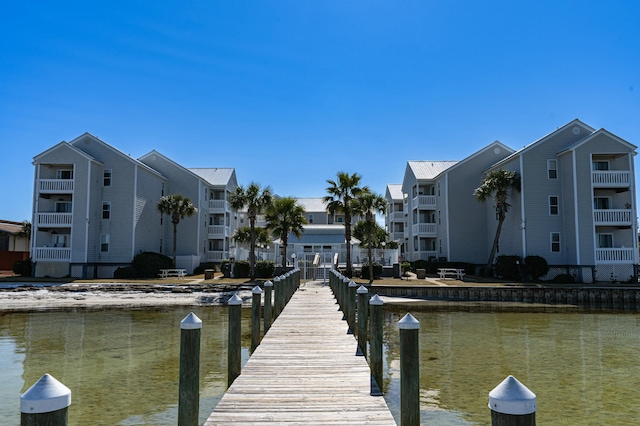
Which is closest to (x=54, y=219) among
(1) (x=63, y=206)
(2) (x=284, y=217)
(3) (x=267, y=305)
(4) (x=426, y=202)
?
(1) (x=63, y=206)

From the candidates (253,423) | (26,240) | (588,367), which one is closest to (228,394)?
(253,423)

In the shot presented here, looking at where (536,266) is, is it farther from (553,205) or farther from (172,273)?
(172,273)

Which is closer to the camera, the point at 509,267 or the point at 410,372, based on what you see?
the point at 410,372

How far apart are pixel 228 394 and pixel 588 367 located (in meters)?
10.8

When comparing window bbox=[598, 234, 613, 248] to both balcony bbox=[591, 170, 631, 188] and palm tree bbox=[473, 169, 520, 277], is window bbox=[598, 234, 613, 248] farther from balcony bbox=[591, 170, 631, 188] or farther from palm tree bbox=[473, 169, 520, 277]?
palm tree bbox=[473, 169, 520, 277]

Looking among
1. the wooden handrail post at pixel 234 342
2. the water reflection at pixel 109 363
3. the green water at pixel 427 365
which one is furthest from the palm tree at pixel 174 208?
the wooden handrail post at pixel 234 342

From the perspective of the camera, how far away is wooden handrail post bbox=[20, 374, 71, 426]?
3.21 metres

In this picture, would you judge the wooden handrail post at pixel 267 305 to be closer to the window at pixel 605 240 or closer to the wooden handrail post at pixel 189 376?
the wooden handrail post at pixel 189 376

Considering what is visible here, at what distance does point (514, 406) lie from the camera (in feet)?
10.2

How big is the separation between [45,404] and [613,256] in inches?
1546

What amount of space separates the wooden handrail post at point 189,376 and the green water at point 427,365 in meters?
3.09

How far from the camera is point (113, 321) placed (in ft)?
73.8

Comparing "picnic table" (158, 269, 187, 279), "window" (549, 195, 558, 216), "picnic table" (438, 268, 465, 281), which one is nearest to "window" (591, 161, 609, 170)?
"window" (549, 195, 558, 216)

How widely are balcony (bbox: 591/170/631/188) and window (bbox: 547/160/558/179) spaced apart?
266 cm
